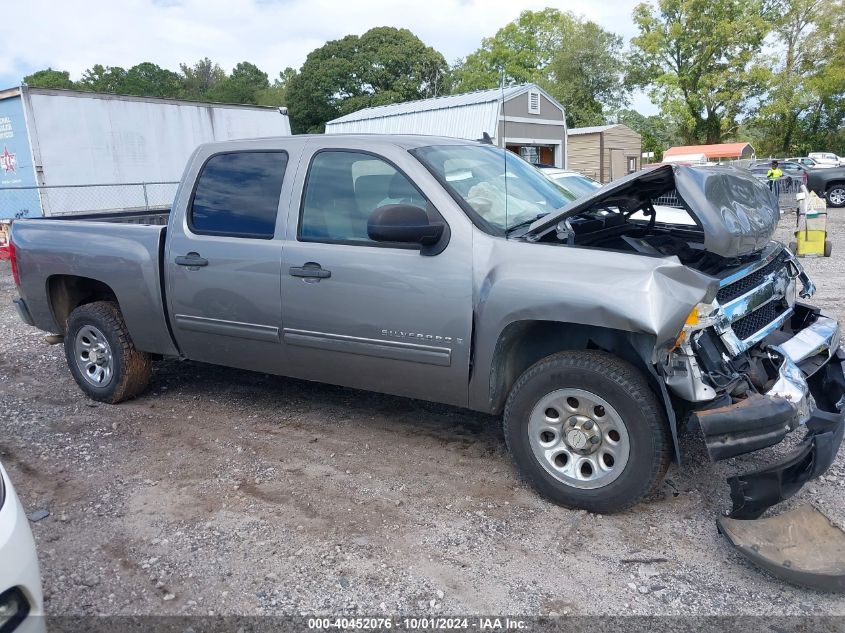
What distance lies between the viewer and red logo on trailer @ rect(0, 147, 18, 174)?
1470 centimetres

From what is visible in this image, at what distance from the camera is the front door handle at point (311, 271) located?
3.97 m

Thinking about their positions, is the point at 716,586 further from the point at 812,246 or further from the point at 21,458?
the point at 812,246

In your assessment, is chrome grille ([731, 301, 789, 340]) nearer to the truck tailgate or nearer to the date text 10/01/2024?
the date text 10/01/2024

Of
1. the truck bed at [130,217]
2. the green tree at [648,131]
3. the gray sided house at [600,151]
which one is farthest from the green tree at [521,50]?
the truck bed at [130,217]

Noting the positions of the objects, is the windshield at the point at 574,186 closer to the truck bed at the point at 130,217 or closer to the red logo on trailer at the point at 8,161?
the truck bed at the point at 130,217

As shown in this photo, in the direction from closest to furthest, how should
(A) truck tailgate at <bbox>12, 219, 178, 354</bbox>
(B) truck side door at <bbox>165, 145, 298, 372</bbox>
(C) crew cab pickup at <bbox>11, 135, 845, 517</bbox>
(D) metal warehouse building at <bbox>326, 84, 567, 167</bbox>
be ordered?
(C) crew cab pickup at <bbox>11, 135, 845, 517</bbox>
(B) truck side door at <bbox>165, 145, 298, 372</bbox>
(A) truck tailgate at <bbox>12, 219, 178, 354</bbox>
(D) metal warehouse building at <bbox>326, 84, 567, 167</bbox>

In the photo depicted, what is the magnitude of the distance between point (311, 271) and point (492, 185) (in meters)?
1.19

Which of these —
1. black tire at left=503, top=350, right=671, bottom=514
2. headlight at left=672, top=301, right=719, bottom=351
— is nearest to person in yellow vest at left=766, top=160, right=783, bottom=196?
headlight at left=672, top=301, right=719, bottom=351

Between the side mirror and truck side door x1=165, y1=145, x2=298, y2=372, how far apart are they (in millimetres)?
938

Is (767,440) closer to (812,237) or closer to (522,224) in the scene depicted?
(522,224)

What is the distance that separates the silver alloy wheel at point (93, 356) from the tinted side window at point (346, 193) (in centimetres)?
205

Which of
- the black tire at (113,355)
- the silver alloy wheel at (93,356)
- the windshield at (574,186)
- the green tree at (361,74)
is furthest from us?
the green tree at (361,74)

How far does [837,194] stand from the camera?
21.6 meters

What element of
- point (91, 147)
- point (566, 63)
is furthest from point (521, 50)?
point (91, 147)
